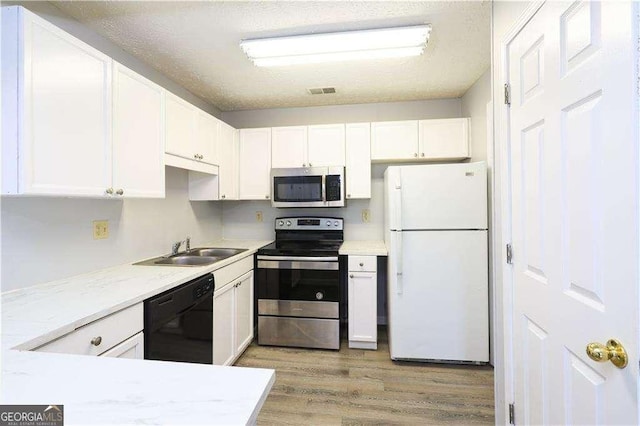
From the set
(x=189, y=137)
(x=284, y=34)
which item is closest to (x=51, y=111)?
(x=189, y=137)

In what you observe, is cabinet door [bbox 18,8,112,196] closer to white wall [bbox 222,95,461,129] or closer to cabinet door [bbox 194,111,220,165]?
cabinet door [bbox 194,111,220,165]

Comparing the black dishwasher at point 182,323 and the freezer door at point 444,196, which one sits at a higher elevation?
the freezer door at point 444,196

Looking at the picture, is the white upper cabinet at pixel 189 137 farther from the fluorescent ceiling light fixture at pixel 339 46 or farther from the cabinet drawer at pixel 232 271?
the cabinet drawer at pixel 232 271

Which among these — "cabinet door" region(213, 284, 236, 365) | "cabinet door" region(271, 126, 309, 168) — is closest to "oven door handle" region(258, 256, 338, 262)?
"cabinet door" region(213, 284, 236, 365)

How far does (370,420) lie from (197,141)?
2.42 meters

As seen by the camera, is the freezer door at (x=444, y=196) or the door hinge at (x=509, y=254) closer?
the door hinge at (x=509, y=254)

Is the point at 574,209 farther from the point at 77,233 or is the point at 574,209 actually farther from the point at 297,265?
the point at 77,233

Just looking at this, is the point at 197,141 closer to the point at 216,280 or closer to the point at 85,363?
the point at 216,280

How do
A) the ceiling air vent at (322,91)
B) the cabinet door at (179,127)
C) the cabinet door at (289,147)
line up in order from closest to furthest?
the cabinet door at (179,127)
the ceiling air vent at (322,91)
the cabinet door at (289,147)

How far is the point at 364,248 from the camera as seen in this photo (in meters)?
2.77

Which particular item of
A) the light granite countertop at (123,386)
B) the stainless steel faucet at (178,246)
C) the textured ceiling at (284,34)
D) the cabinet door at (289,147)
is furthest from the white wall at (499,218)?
the stainless steel faucet at (178,246)

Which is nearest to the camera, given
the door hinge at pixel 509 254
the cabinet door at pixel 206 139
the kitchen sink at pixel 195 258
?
the door hinge at pixel 509 254

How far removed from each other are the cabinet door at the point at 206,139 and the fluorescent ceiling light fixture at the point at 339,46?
0.70 meters

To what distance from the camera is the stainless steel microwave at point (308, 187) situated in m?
2.90
